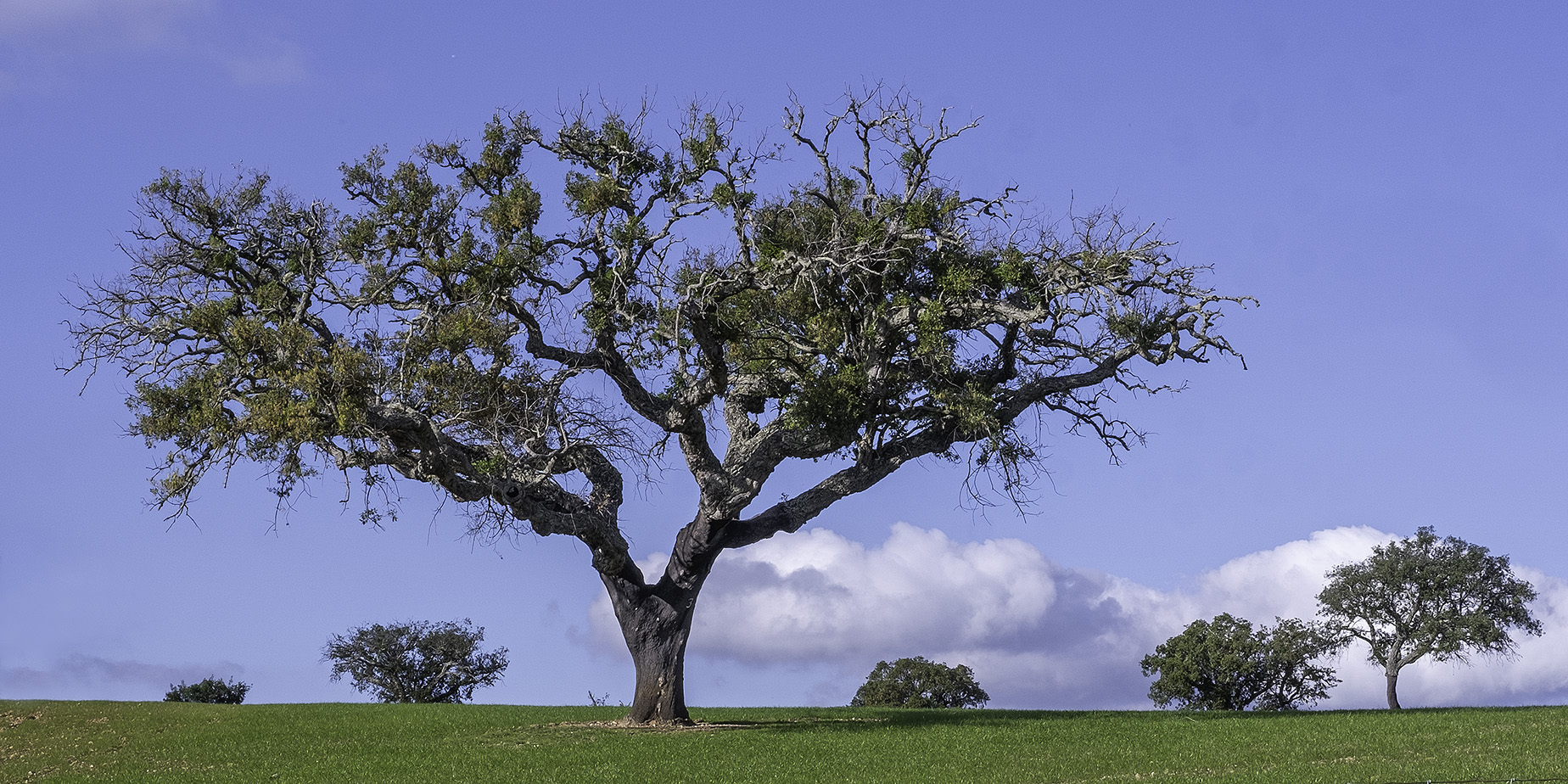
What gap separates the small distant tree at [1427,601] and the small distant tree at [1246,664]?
171 cm

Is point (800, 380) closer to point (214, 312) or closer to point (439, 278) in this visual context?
point (439, 278)

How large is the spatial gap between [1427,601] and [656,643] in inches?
1360

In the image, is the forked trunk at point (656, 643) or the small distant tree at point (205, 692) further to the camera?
the small distant tree at point (205, 692)

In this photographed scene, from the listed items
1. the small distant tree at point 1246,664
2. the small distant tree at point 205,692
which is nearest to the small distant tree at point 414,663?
the small distant tree at point 205,692

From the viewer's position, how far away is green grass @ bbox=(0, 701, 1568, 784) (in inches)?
835

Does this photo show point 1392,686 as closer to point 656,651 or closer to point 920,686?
point 920,686

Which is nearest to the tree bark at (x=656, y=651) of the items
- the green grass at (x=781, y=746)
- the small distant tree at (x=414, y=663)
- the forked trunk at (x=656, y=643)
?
the forked trunk at (x=656, y=643)

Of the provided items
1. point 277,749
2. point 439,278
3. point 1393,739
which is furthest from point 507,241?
point 1393,739

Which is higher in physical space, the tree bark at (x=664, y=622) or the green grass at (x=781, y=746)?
the tree bark at (x=664, y=622)

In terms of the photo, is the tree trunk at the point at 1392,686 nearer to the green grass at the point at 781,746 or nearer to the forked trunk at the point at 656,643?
the green grass at the point at 781,746

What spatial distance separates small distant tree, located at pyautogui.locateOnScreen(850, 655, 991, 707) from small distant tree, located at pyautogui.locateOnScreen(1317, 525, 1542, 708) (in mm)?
15110

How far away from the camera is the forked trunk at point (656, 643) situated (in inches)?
1118

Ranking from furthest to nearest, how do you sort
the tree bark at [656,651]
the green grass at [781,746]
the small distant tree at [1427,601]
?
the small distant tree at [1427,601] → the tree bark at [656,651] → the green grass at [781,746]

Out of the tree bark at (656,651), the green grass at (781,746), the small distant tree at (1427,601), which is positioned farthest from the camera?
the small distant tree at (1427,601)
